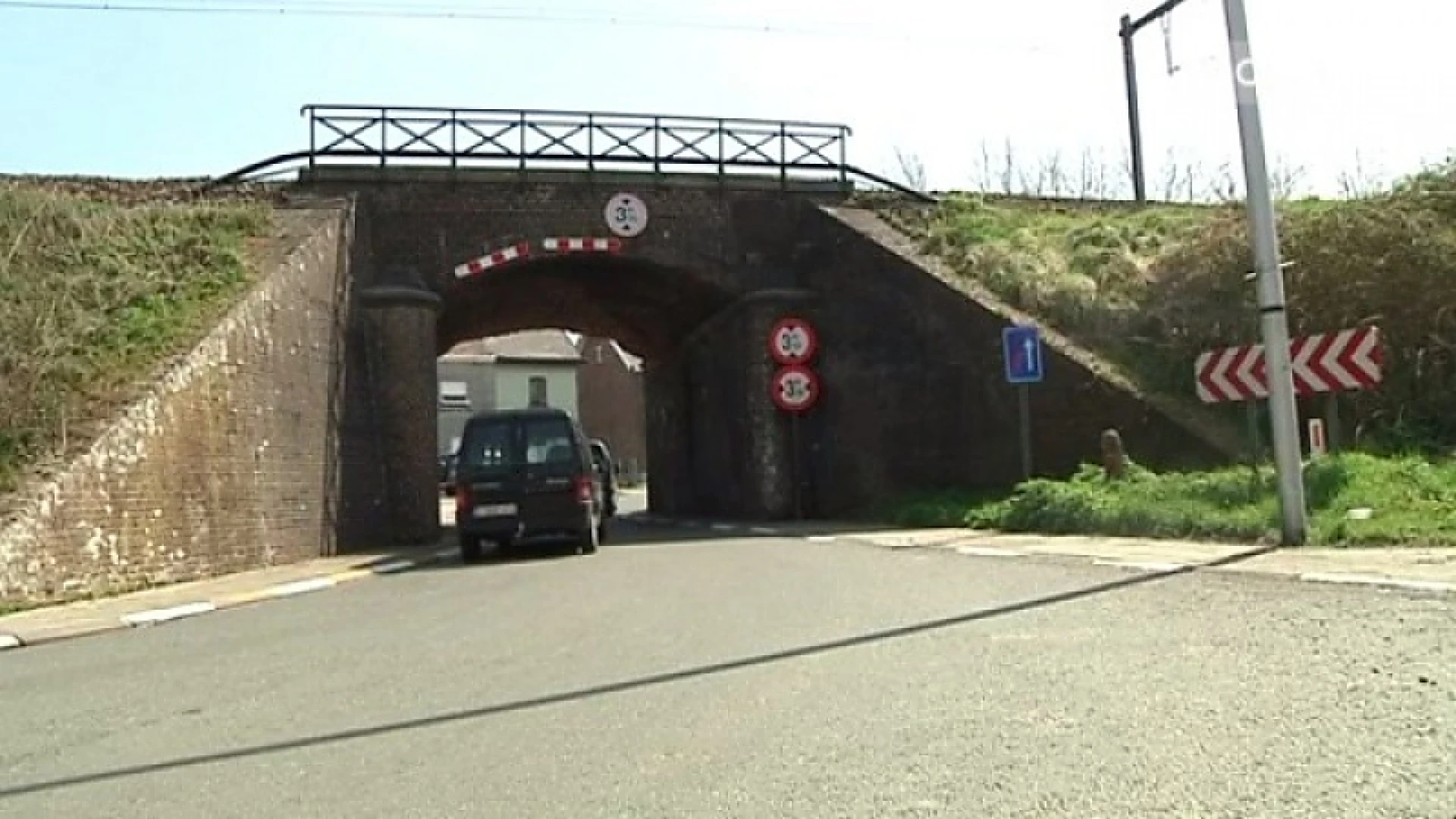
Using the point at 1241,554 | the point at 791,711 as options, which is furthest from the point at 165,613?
the point at 1241,554

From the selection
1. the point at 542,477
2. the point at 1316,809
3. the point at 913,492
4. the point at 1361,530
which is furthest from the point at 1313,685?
the point at 913,492

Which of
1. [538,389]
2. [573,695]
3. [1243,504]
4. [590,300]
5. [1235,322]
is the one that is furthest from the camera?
[538,389]

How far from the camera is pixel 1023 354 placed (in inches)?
771

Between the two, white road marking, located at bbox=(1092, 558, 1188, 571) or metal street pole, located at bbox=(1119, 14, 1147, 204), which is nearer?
white road marking, located at bbox=(1092, 558, 1188, 571)

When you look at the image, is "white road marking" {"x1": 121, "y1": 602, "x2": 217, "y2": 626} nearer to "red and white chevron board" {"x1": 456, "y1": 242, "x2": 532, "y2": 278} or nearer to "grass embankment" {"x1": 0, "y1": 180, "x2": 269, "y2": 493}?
"grass embankment" {"x1": 0, "y1": 180, "x2": 269, "y2": 493}

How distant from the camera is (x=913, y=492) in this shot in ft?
77.8

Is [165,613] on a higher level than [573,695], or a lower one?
higher

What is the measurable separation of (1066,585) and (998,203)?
18402 mm

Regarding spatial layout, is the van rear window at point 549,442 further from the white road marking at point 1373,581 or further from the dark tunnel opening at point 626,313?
the white road marking at point 1373,581

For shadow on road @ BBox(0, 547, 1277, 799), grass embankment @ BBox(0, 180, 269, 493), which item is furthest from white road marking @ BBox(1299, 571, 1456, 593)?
grass embankment @ BBox(0, 180, 269, 493)

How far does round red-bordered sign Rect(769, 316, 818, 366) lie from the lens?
26719 mm

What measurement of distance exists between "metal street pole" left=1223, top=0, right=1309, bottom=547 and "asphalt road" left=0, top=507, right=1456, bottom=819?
8.43ft

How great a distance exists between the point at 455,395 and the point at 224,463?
55065 mm

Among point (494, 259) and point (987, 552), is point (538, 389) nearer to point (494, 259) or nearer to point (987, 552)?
point (494, 259)
